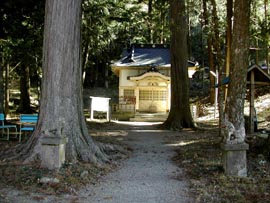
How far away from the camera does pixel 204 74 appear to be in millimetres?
42062

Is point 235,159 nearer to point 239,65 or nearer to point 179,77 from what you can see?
point 239,65

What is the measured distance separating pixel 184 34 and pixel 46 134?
11.6 metres

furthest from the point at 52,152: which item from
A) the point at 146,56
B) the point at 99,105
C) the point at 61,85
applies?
the point at 146,56

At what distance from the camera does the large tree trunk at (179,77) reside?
17.4 metres

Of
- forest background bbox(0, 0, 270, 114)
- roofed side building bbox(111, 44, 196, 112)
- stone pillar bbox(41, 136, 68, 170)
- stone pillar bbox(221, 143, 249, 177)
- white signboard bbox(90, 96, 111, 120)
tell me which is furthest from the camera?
roofed side building bbox(111, 44, 196, 112)

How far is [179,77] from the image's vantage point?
58.2ft

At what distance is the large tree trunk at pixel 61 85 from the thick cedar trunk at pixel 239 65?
3.26m

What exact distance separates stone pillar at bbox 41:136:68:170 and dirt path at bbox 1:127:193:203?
986 millimetres

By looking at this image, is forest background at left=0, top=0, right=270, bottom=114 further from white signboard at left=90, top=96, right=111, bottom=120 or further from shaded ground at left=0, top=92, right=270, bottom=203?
shaded ground at left=0, top=92, right=270, bottom=203

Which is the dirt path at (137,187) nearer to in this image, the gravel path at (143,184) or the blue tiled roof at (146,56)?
the gravel path at (143,184)

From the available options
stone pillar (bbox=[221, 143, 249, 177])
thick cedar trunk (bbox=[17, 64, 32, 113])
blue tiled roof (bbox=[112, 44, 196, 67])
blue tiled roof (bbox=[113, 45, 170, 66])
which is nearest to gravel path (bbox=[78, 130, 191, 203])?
stone pillar (bbox=[221, 143, 249, 177])

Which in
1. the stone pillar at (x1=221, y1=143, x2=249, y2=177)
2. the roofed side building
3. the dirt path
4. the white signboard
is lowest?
the dirt path

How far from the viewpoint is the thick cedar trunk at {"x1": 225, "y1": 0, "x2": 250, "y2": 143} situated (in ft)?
26.1

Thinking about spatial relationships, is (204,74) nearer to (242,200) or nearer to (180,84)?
(180,84)
